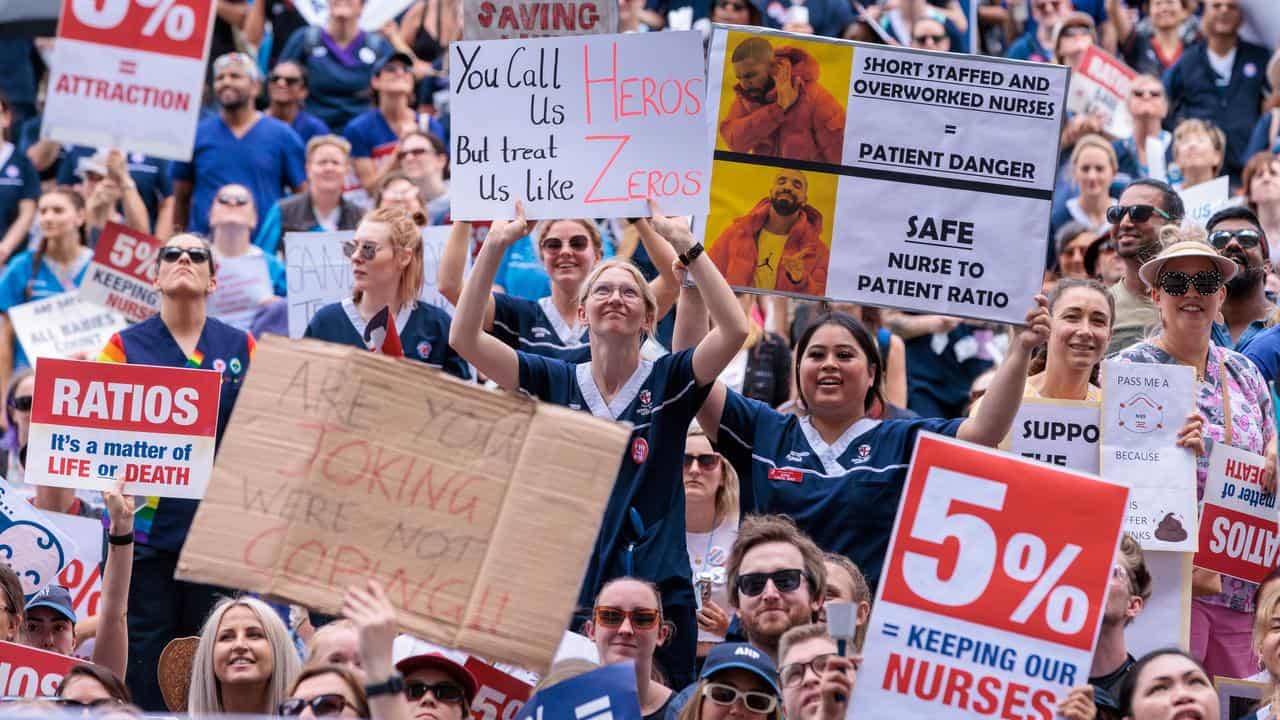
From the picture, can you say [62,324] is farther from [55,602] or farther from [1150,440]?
[1150,440]

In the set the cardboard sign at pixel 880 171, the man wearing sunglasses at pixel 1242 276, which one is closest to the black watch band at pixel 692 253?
the cardboard sign at pixel 880 171

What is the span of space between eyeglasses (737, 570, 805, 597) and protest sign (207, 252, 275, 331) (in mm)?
4898

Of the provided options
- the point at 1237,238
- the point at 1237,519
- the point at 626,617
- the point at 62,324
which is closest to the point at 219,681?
the point at 626,617

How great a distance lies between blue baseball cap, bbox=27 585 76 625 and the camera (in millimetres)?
6945

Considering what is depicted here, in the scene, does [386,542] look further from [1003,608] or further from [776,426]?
[776,426]

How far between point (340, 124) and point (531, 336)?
693 cm

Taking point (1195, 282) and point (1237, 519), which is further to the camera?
point (1195, 282)

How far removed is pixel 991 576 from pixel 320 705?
1.82 m

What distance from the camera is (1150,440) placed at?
6883 millimetres

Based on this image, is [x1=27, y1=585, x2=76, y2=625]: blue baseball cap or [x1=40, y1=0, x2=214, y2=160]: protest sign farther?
[x1=40, y1=0, x2=214, y2=160]: protest sign

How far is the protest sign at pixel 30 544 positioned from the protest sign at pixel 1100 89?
762cm

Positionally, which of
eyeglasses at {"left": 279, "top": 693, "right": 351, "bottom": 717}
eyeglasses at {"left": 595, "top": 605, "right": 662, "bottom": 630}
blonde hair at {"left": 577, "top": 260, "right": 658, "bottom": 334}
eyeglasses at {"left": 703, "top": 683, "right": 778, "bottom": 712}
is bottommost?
eyeglasses at {"left": 279, "top": 693, "right": 351, "bottom": 717}

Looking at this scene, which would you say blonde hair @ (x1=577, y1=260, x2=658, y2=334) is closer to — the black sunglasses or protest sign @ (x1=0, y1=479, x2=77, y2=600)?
the black sunglasses

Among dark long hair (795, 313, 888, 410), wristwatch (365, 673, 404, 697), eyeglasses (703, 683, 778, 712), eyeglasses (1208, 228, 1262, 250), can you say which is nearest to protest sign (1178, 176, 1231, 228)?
eyeglasses (1208, 228, 1262, 250)
